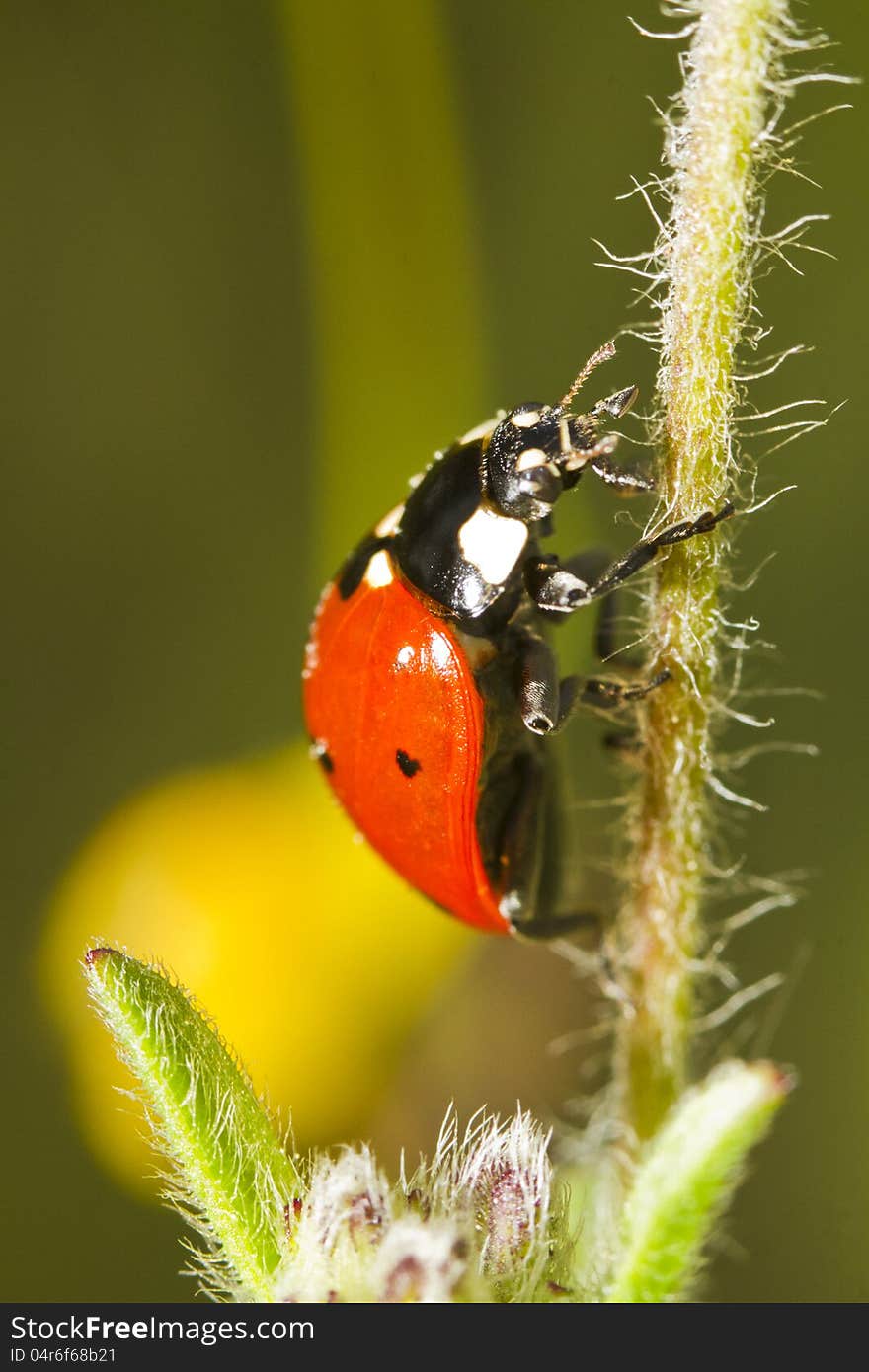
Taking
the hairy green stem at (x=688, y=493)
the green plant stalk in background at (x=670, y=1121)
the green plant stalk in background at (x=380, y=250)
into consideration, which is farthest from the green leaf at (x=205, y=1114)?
the green plant stalk in background at (x=380, y=250)

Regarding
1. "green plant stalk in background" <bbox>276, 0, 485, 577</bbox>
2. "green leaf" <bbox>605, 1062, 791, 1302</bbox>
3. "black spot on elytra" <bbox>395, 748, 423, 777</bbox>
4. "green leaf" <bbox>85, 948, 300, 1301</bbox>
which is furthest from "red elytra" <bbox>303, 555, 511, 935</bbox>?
"green plant stalk in background" <bbox>276, 0, 485, 577</bbox>

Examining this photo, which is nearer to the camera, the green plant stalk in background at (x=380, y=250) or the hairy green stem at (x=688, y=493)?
the hairy green stem at (x=688, y=493)

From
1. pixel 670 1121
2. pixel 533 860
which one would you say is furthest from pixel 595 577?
pixel 670 1121

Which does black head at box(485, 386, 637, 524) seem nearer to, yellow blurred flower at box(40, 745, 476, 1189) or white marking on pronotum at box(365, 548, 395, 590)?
white marking on pronotum at box(365, 548, 395, 590)

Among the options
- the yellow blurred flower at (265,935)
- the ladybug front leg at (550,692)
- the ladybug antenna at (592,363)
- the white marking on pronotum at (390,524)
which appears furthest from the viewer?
the yellow blurred flower at (265,935)

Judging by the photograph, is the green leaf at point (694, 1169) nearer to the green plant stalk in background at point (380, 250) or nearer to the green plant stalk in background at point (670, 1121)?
the green plant stalk in background at point (670, 1121)

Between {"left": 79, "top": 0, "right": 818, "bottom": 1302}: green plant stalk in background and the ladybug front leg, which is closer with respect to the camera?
{"left": 79, "top": 0, "right": 818, "bottom": 1302}: green plant stalk in background
